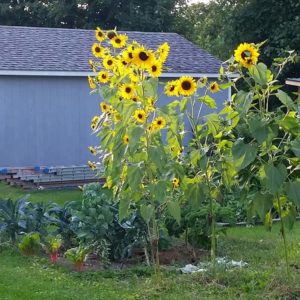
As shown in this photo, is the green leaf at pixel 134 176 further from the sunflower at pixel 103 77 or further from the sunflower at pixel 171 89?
the sunflower at pixel 103 77

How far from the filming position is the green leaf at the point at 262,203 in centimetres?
569

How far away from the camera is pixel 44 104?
18234 millimetres

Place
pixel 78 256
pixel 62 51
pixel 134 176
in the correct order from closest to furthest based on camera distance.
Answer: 1. pixel 134 176
2. pixel 78 256
3. pixel 62 51

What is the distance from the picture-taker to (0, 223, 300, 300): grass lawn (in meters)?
6.07

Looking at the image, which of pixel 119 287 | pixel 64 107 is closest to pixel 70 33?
pixel 64 107

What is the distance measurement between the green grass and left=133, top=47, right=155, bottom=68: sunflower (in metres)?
8.48

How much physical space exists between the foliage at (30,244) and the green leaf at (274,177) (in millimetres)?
3335

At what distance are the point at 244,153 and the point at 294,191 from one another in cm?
50

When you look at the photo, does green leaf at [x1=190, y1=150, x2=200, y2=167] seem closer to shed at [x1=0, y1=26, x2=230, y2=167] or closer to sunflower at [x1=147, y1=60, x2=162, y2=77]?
sunflower at [x1=147, y1=60, x2=162, y2=77]

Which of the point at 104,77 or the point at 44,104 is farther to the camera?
the point at 44,104

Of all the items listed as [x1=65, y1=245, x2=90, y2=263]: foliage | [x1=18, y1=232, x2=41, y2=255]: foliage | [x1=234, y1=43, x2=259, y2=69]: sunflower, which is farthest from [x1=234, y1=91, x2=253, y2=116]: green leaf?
[x1=18, y1=232, x2=41, y2=255]: foliage

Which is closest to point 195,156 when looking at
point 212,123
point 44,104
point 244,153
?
point 212,123

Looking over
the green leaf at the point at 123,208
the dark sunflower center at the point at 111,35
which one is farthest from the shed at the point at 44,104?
the green leaf at the point at 123,208

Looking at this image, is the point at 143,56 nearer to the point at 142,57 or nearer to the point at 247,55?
the point at 142,57
